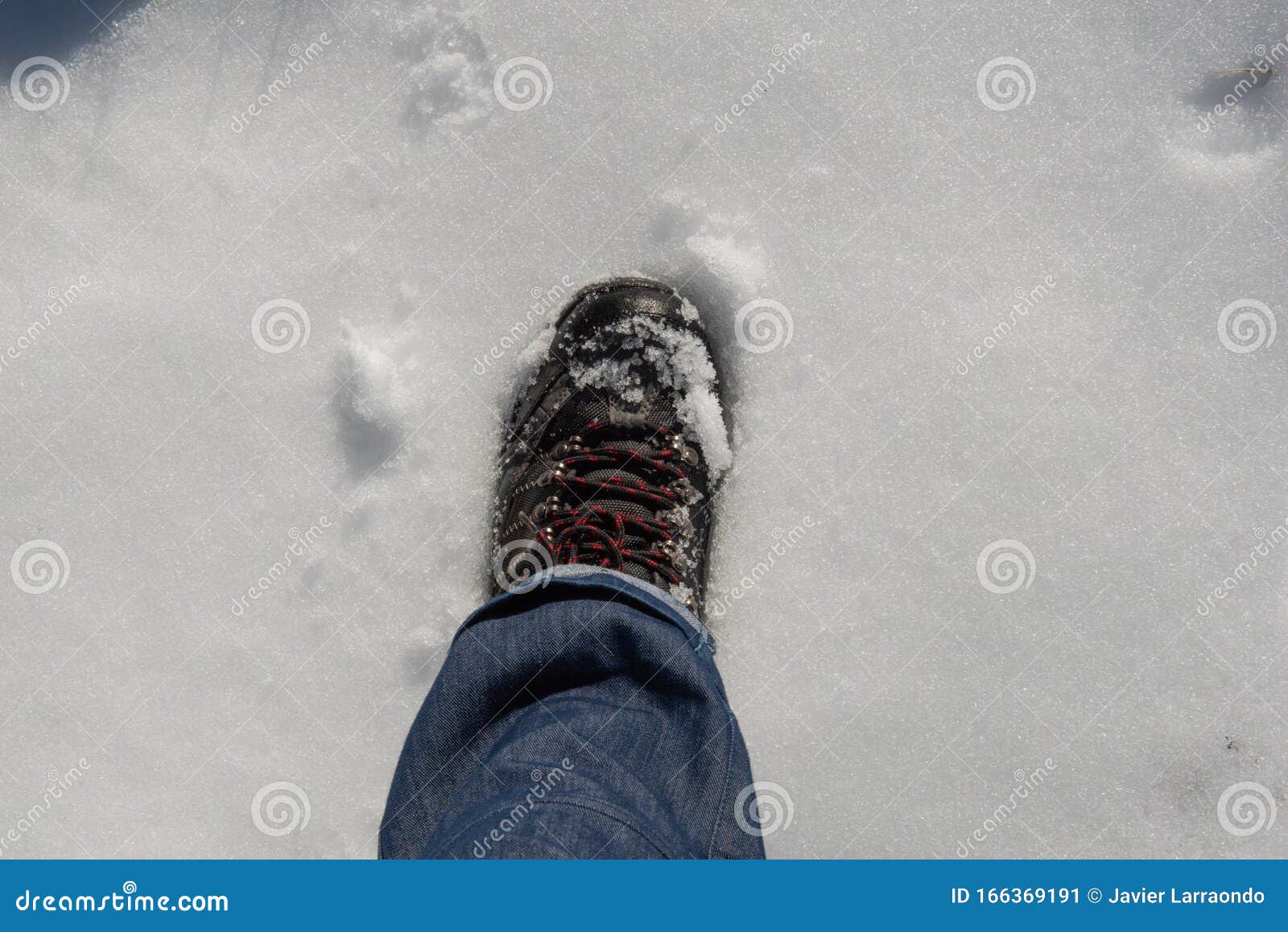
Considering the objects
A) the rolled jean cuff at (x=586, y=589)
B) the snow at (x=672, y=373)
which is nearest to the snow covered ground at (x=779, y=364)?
the snow at (x=672, y=373)

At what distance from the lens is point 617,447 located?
163cm

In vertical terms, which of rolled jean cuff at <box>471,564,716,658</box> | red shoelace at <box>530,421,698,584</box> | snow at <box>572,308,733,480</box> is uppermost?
snow at <box>572,308,733,480</box>

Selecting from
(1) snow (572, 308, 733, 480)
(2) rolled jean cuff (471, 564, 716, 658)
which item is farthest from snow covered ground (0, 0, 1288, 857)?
(2) rolled jean cuff (471, 564, 716, 658)

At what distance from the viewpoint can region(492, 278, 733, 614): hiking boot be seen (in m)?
1.59

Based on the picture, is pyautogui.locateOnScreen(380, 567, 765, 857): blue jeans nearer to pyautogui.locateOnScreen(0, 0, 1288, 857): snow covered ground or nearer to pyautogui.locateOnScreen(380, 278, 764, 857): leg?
pyautogui.locateOnScreen(380, 278, 764, 857): leg

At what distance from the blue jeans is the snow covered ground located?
1.20 ft

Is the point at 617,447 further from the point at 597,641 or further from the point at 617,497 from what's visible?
the point at 597,641

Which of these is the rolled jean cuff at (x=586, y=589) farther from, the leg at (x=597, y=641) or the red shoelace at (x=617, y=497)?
the red shoelace at (x=617, y=497)

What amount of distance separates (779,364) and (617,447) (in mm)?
368

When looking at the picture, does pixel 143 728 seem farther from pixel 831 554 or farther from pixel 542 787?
pixel 831 554

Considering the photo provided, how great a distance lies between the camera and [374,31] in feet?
5.34

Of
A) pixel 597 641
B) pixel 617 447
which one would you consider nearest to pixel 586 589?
pixel 597 641

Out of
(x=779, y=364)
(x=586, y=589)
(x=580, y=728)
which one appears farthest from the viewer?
(x=779, y=364)

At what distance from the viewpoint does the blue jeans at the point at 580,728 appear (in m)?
1.17
